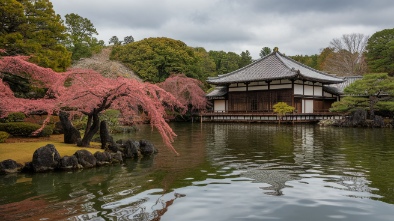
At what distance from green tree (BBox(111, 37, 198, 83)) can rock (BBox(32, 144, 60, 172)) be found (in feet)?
123

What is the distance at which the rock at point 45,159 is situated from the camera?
10860mm

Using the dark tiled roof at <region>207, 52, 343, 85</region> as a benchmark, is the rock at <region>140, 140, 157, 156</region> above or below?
below

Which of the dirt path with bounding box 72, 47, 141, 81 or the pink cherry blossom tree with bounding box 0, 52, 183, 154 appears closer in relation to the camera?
the pink cherry blossom tree with bounding box 0, 52, 183, 154

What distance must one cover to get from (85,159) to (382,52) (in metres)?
52.5

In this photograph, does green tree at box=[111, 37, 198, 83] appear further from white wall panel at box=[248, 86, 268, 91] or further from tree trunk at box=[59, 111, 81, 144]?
tree trunk at box=[59, 111, 81, 144]

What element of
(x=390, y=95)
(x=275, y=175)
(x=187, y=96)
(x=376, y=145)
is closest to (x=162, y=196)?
(x=275, y=175)

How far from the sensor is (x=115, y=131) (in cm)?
2666

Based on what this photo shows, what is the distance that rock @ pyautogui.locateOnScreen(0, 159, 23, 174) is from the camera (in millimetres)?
10653

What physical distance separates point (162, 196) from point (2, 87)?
8.30m

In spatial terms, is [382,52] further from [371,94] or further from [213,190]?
[213,190]

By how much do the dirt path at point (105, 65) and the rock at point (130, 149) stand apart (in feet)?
56.9

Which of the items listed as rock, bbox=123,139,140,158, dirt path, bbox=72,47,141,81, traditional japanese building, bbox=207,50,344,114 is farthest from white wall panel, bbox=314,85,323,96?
rock, bbox=123,139,140,158

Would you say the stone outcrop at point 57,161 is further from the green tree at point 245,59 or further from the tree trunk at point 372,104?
the green tree at point 245,59

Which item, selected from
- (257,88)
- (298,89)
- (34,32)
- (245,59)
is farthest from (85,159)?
(245,59)
